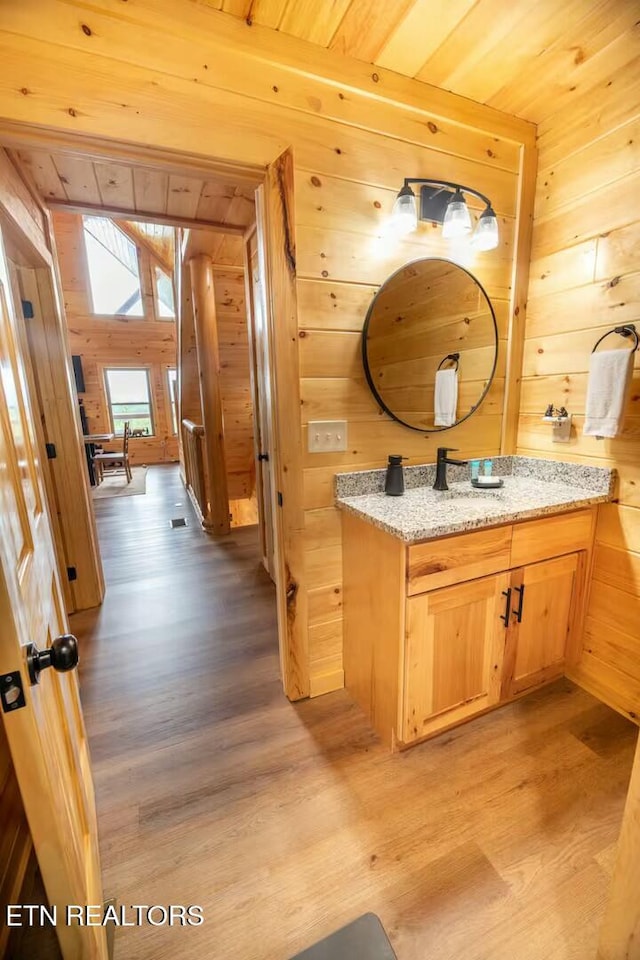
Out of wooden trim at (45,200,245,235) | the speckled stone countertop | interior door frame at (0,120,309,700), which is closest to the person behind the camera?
interior door frame at (0,120,309,700)

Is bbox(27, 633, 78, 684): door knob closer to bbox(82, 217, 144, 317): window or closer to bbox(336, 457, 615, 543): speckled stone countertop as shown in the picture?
bbox(336, 457, 615, 543): speckled stone countertop

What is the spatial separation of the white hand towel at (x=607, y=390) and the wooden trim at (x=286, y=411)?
1.19m

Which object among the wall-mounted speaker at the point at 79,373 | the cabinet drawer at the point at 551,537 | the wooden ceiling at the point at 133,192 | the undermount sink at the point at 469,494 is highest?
the wooden ceiling at the point at 133,192

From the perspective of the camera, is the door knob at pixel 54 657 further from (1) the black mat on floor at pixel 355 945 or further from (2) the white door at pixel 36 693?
(1) the black mat on floor at pixel 355 945

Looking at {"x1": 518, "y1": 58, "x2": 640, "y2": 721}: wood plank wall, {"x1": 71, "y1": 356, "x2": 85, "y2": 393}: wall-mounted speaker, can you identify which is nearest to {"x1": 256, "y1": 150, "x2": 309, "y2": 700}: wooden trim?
{"x1": 518, "y1": 58, "x2": 640, "y2": 721}: wood plank wall

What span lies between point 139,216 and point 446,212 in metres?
1.76

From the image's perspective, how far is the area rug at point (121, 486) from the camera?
575 centimetres

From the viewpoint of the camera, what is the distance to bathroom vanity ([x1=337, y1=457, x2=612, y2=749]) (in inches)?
54.1

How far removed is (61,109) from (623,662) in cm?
281

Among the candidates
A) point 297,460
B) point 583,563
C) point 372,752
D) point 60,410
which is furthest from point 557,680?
point 60,410

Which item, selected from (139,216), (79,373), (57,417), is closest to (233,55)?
(139,216)

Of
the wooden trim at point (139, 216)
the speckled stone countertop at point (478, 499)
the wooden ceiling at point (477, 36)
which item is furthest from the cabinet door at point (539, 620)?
the wooden trim at point (139, 216)

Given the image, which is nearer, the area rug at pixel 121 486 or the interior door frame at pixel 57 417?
the interior door frame at pixel 57 417

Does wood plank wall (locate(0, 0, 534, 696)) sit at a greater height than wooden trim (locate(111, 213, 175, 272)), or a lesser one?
lesser
